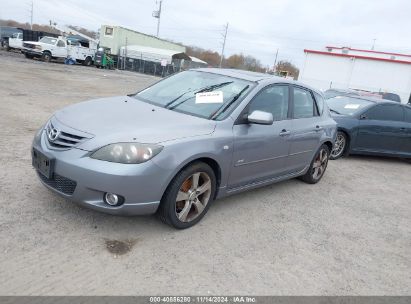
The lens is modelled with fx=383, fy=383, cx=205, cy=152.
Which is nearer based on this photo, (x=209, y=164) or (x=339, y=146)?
(x=209, y=164)

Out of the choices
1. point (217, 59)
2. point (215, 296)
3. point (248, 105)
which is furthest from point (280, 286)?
point (217, 59)

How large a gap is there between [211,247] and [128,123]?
146 centimetres

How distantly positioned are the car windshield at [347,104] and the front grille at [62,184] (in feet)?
22.9

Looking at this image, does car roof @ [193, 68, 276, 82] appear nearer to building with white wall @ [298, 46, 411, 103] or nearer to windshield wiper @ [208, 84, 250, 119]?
windshield wiper @ [208, 84, 250, 119]

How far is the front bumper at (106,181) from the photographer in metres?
3.34

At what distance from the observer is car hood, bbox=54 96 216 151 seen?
351 centimetres

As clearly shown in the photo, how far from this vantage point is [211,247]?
147 inches

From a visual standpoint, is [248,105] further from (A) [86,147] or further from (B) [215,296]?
(B) [215,296]

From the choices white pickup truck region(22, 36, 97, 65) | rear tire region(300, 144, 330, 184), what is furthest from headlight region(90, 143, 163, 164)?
white pickup truck region(22, 36, 97, 65)

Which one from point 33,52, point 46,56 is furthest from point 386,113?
point 33,52

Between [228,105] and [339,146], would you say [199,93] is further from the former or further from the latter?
[339,146]

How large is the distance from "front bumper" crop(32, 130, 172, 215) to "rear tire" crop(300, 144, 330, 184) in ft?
10.8

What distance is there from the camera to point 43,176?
12.4 ft

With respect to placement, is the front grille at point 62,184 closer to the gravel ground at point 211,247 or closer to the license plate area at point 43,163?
the license plate area at point 43,163
